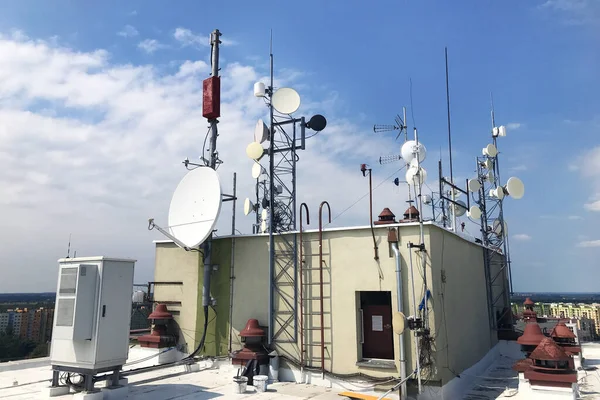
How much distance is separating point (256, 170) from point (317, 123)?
9.84ft

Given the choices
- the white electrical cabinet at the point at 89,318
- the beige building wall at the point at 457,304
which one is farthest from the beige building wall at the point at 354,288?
the white electrical cabinet at the point at 89,318

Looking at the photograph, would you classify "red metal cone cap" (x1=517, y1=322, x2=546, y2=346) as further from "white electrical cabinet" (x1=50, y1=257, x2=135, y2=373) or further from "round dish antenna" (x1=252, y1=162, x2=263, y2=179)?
"white electrical cabinet" (x1=50, y1=257, x2=135, y2=373)

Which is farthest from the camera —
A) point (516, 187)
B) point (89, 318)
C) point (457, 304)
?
point (516, 187)

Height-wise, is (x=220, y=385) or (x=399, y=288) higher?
(x=399, y=288)

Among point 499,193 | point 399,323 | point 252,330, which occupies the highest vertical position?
point 499,193

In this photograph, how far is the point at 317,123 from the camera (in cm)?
1505

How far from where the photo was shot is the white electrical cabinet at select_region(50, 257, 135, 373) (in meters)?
9.91

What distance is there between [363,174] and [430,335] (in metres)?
5.32

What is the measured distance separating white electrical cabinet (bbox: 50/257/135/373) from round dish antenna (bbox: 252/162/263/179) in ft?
22.0

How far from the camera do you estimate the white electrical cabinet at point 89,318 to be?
9.91 meters

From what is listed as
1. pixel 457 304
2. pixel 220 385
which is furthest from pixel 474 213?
pixel 220 385

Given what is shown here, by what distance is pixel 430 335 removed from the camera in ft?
38.0

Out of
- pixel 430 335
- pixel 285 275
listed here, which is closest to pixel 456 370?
pixel 430 335

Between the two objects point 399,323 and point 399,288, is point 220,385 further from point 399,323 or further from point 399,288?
point 399,288
